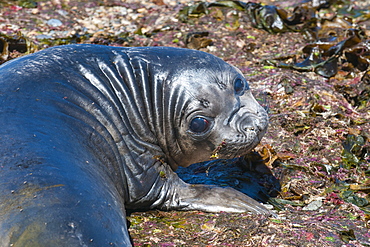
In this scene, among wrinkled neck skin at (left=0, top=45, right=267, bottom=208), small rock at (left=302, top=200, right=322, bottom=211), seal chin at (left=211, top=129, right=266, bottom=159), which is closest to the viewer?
wrinkled neck skin at (left=0, top=45, right=267, bottom=208)

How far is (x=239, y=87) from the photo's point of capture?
505cm

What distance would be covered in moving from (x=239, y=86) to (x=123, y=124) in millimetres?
1171

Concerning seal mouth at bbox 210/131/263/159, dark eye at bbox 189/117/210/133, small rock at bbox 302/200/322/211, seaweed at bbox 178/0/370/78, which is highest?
dark eye at bbox 189/117/210/133

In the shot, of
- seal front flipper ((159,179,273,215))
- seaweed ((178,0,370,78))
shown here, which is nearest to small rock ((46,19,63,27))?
seaweed ((178,0,370,78))

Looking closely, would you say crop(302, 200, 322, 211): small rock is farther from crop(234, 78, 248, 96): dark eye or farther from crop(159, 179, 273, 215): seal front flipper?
crop(234, 78, 248, 96): dark eye

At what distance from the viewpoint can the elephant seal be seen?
3689mm

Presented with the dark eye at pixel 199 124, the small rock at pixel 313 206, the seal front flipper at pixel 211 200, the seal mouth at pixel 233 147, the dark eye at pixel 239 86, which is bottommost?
the small rock at pixel 313 206

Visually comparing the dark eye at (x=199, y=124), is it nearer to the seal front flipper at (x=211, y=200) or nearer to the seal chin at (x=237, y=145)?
the seal chin at (x=237, y=145)

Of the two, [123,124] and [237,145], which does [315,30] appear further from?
[123,124]

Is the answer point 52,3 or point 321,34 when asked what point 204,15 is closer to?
point 321,34

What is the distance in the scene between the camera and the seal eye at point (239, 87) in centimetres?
502

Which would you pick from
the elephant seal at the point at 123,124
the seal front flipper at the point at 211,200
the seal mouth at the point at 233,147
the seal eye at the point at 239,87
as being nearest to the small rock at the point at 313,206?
the seal front flipper at the point at 211,200

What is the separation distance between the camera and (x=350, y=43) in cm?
845

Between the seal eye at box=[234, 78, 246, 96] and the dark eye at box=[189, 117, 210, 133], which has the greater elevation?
the seal eye at box=[234, 78, 246, 96]
